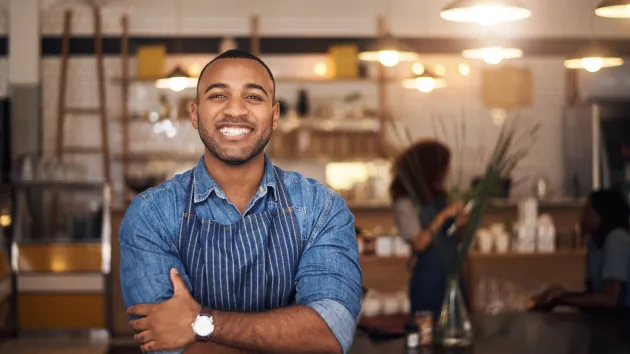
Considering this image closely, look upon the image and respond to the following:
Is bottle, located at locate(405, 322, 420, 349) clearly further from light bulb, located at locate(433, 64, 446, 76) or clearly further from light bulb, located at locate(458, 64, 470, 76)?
light bulb, located at locate(458, 64, 470, 76)

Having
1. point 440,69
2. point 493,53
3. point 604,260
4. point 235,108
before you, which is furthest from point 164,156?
point 235,108

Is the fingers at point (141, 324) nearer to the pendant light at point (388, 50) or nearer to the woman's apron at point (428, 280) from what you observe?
the woman's apron at point (428, 280)

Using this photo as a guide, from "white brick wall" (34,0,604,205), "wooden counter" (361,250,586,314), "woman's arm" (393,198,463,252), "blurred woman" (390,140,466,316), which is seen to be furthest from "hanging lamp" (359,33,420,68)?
"white brick wall" (34,0,604,205)

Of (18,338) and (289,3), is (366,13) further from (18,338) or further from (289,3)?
(18,338)

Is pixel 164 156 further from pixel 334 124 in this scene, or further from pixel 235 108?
pixel 235 108

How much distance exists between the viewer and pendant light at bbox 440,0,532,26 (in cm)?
354

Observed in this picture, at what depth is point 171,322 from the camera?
196 cm

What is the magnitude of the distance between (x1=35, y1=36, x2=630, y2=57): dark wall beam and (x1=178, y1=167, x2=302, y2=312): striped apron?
6.63m

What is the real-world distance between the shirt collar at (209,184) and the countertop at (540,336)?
1412mm

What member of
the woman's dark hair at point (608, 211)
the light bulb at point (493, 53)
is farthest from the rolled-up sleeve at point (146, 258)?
the light bulb at point (493, 53)

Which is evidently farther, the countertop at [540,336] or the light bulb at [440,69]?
the light bulb at [440,69]

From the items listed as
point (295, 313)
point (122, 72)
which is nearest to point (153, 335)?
point (295, 313)

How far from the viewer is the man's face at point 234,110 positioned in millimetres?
2012

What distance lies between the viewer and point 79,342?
732cm
